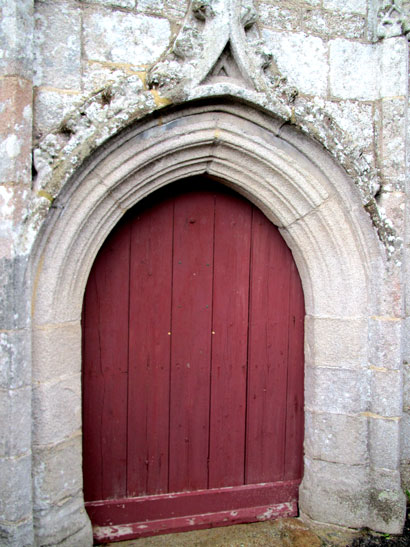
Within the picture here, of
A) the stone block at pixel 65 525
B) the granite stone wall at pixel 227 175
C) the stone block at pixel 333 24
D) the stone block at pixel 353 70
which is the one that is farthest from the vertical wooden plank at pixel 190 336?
the stone block at pixel 333 24

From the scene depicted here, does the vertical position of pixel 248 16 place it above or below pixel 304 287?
above

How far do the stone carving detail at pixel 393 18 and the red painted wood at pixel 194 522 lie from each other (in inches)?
115

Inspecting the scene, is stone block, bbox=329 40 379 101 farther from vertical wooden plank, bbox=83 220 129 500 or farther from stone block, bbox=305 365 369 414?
stone block, bbox=305 365 369 414

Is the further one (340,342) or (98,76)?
(340,342)

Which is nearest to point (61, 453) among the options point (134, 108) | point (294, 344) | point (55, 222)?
point (55, 222)

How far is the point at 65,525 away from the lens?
7.58ft

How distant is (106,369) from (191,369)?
19.9 inches

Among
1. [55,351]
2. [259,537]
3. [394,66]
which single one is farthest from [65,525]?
[394,66]

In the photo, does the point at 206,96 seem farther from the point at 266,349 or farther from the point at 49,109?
the point at 266,349

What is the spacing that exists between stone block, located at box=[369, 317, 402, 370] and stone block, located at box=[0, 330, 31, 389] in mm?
1934

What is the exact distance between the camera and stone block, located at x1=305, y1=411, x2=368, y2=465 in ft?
8.80

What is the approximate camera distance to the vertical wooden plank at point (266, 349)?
284cm

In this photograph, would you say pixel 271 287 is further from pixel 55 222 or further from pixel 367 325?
pixel 55 222

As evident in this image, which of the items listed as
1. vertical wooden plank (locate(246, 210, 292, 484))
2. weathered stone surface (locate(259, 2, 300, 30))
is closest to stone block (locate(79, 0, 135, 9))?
weathered stone surface (locate(259, 2, 300, 30))
